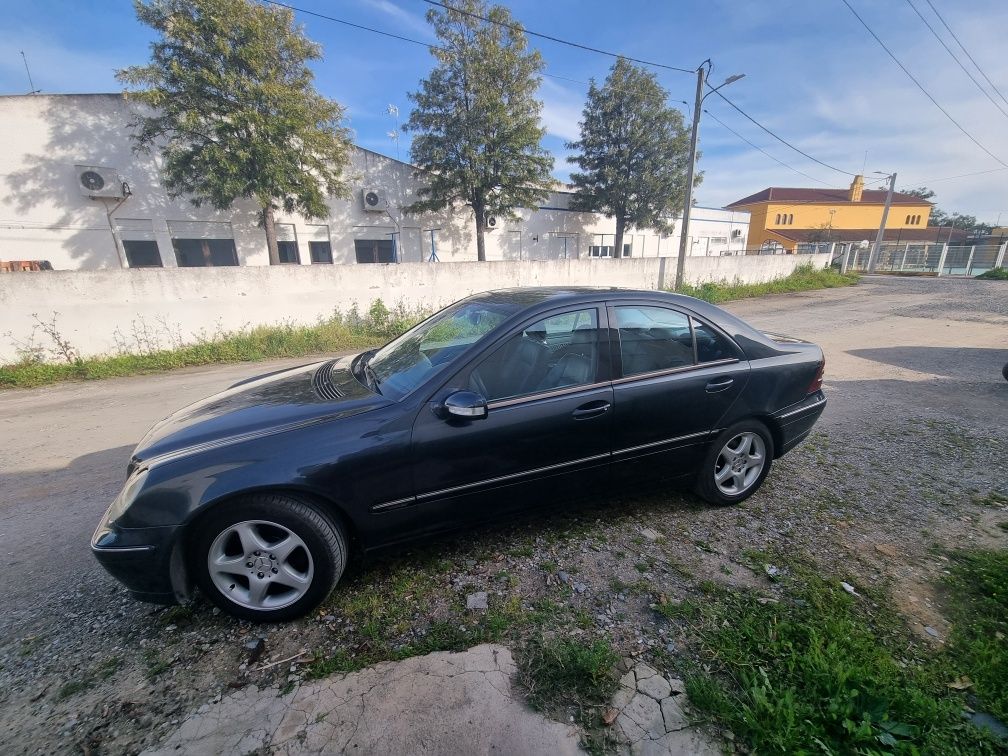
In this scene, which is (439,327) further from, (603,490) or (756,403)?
(756,403)

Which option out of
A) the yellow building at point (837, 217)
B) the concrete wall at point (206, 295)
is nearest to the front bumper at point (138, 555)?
the concrete wall at point (206, 295)

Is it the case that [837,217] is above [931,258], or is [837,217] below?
above

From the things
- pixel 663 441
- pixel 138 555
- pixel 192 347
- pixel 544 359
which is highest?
pixel 544 359

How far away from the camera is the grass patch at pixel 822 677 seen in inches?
58.8

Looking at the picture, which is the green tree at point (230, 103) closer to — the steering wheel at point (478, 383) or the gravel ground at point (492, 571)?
the gravel ground at point (492, 571)

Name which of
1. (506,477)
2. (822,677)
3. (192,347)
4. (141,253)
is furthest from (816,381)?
(141,253)

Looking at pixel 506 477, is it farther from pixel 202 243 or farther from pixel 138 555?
pixel 202 243

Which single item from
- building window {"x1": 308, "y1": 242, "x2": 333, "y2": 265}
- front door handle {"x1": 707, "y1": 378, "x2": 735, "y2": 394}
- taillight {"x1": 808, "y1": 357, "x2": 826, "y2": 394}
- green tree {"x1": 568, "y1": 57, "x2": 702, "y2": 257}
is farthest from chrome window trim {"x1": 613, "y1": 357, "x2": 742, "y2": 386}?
green tree {"x1": 568, "y1": 57, "x2": 702, "y2": 257}

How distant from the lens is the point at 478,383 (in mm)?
2328

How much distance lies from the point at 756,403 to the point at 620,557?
143 cm

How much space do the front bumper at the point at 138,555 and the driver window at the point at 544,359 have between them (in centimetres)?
156

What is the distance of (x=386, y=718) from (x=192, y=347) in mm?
9092

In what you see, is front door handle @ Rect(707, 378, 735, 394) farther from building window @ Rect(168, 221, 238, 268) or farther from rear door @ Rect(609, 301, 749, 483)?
building window @ Rect(168, 221, 238, 268)

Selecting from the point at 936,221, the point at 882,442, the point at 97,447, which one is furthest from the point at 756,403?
the point at 936,221
